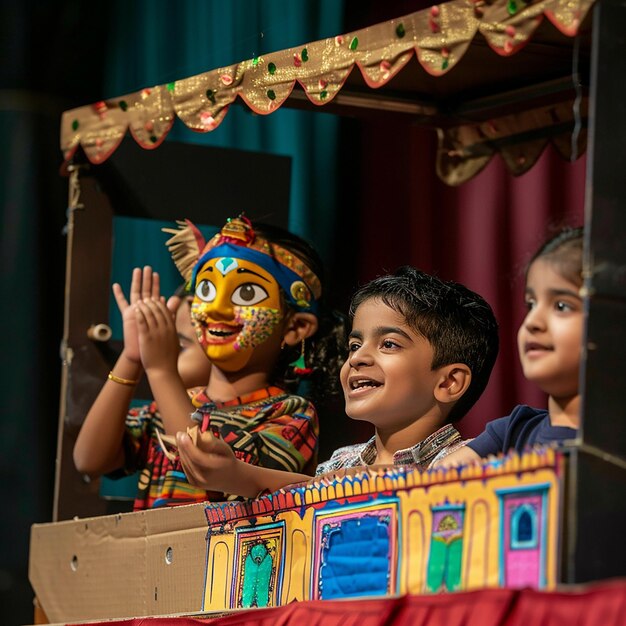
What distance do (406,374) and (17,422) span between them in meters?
2.40

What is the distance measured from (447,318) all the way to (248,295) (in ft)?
2.00

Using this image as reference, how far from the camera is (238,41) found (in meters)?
3.41

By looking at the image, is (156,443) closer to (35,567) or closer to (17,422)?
(35,567)

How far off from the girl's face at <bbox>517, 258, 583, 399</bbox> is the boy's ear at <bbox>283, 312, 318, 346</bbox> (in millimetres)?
1115

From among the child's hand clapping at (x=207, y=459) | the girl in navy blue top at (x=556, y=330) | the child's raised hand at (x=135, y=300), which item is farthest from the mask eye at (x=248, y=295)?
the girl in navy blue top at (x=556, y=330)

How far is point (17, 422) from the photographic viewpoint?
14.9 feet

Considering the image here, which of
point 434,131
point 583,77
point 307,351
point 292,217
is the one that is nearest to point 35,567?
point 307,351

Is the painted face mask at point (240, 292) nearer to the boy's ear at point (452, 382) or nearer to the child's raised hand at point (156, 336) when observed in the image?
the child's raised hand at point (156, 336)

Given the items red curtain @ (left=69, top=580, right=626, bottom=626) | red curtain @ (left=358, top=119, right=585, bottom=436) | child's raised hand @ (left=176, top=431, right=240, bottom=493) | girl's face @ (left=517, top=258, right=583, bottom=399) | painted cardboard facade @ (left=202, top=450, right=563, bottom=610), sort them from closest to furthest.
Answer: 1. red curtain @ (left=69, top=580, right=626, bottom=626)
2. painted cardboard facade @ (left=202, top=450, right=563, bottom=610)
3. girl's face @ (left=517, top=258, right=583, bottom=399)
4. child's raised hand @ (left=176, top=431, right=240, bottom=493)
5. red curtain @ (left=358, top=119, right=585, bottom=436)

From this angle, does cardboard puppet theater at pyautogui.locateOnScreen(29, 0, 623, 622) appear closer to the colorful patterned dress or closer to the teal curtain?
the colorful patterned dress

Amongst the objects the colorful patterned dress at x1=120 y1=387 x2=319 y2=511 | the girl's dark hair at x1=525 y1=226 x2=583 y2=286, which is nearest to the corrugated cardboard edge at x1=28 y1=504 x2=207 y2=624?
the colorful patterned dress at x1=120 y1=387 x2=319 y2=511

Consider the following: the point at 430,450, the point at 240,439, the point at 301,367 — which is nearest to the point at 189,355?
the point at 301,367

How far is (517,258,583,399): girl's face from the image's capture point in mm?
1985

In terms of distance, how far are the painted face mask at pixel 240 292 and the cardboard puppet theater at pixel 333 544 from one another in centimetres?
46
